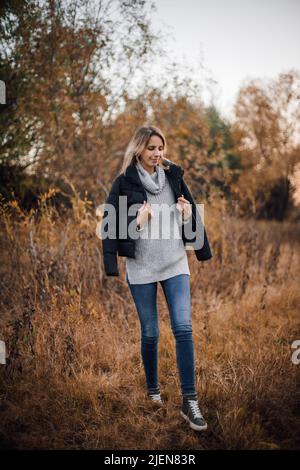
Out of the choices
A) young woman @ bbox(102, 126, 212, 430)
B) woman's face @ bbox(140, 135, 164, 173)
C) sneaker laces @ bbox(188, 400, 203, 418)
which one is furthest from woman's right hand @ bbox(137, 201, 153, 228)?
sneaker laces @ bbox(188, 400, 203, 418)

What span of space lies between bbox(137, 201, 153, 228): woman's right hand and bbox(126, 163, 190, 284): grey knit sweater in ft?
0.31

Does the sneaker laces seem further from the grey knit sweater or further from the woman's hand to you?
the woman's hand

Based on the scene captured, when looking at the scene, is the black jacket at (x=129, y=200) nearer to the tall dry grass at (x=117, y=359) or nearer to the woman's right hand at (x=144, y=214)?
the woman's right hand at (x=144, y=214)

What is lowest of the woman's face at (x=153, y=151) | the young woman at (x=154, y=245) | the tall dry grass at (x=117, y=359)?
the tall dry grass at (x=117, y=359)

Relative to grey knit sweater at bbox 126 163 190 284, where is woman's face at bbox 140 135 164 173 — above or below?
above

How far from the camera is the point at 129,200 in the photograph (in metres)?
2.59

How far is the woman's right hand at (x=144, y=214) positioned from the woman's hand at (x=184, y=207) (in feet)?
0.72

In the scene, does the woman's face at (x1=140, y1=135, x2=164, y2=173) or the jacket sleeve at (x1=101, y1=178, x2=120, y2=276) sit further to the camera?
the woman's face at (x1=140, y1=135, x2=164, y2=173)

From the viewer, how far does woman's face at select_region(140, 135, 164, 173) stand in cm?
263

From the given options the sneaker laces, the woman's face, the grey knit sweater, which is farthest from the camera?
the woman's face

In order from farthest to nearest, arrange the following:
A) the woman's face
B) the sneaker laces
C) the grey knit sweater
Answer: the woman's face < the grey knit sweater < the sneaker laces

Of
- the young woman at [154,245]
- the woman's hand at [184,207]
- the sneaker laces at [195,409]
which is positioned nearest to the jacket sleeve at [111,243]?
the young woman at [154,245]

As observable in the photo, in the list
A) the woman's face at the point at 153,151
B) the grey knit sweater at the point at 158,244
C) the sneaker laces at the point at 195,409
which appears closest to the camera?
the sneaker laces at the point at 195,409

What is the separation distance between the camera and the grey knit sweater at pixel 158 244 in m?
2.49
